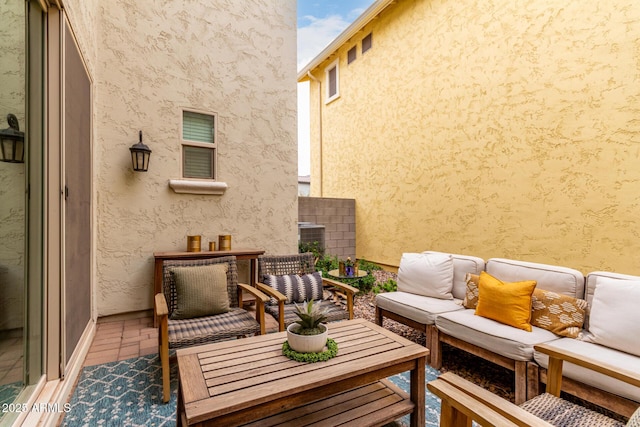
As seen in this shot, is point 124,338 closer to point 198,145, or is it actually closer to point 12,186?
point 12,186

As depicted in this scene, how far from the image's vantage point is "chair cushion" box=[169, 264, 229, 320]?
2.83m

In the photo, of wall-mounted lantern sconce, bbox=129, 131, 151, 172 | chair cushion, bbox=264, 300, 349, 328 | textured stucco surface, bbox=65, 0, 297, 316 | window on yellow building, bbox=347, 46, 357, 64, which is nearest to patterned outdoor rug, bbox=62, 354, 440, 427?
chair cushion, bbox=264, 300, 349, 328

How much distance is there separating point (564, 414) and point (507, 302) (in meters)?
1.06

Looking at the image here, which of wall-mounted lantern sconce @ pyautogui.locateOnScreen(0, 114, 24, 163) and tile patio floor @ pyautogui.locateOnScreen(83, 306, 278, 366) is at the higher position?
wall-mounted lantern sconce @ pyautogui.locateOnScreen(0, 114, 24, 163)

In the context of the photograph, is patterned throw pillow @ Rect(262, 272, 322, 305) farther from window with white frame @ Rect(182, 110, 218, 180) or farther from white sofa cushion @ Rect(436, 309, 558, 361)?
window with white frame @ Rect(182, 110, 218, 180)

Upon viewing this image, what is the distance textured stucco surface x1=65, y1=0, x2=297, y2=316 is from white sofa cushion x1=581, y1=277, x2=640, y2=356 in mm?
3717

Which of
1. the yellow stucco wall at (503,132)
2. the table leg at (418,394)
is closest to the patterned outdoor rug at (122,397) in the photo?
the table leg at (418,394)

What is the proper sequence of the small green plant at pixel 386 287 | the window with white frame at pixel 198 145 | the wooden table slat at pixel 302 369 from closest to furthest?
1. the wooden table slat at pixel 302 369
2. the window with white frame at pixel 198 145
3. the small green plant at pixel 386 287

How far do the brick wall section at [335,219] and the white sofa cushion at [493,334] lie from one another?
444 centimetres

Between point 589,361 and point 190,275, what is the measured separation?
9.92ft

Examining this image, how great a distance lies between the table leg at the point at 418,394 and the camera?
6.23 ft

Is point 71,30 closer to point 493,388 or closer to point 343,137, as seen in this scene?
point 493,388

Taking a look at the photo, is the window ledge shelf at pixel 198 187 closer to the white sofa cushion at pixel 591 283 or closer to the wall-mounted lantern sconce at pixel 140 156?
the wall-mounted lantern sconce at pixel 140 156

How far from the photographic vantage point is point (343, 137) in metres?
8.31
